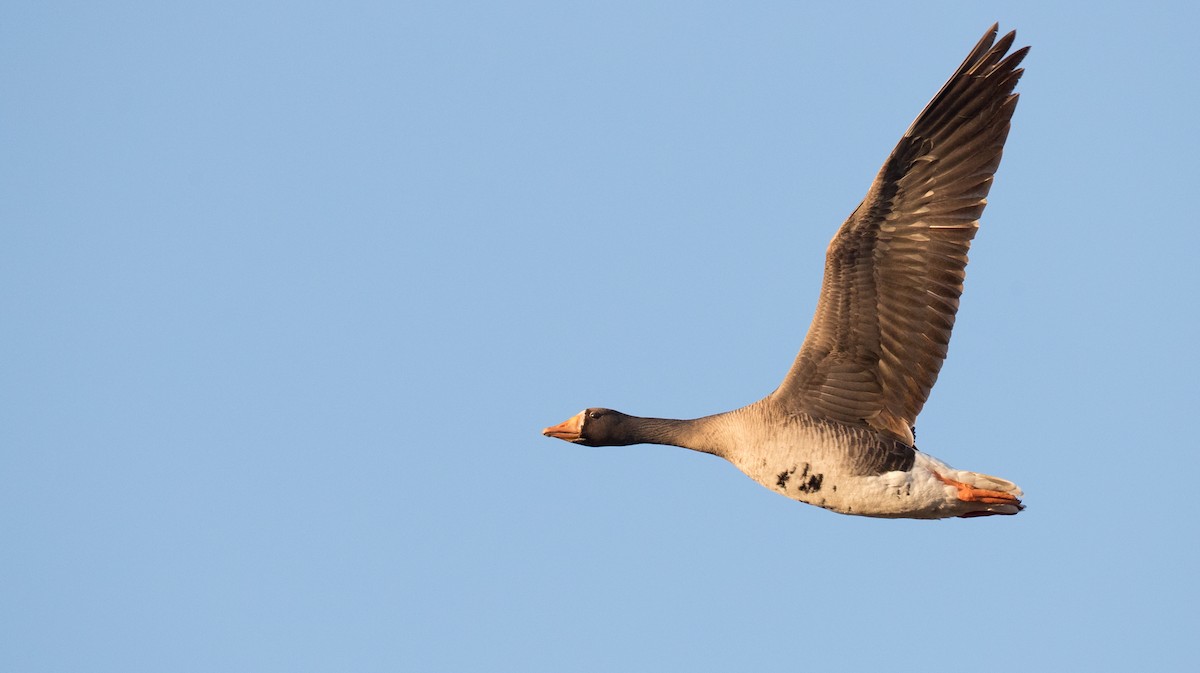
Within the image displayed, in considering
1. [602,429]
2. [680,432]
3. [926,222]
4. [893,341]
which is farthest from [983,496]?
[602,429]

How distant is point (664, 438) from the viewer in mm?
12828

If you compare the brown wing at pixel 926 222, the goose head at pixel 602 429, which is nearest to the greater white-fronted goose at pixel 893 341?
the brown wing at pixel 926 222

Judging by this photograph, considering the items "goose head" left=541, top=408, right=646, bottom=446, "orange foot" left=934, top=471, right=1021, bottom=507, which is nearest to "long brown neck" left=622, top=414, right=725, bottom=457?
"goose head" left=541, top=408, right=646, bottom=446

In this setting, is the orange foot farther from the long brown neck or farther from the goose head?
the goose head

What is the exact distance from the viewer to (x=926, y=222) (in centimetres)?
1177

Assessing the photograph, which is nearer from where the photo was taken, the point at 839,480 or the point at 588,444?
the point at 839,480

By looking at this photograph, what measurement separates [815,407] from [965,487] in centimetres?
131

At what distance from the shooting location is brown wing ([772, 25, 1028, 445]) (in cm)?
1171

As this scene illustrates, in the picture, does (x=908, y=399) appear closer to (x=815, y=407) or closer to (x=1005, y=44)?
(x=815, y=407)

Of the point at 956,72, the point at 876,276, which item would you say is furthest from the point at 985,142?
the point at 876,276

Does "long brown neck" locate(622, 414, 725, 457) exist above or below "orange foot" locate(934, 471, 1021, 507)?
above

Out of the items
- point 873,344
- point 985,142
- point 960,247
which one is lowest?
point 873,344

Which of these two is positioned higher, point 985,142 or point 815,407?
point 985,142

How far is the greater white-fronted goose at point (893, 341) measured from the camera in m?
11.7
